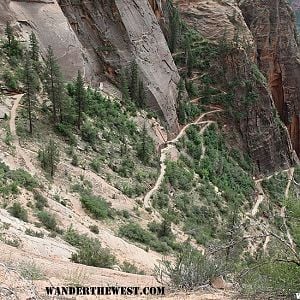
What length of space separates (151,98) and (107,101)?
743cm

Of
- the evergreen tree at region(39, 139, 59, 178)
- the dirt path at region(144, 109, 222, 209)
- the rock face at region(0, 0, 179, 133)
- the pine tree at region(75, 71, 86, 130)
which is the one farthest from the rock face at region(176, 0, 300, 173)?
the evergreen tree at region(39, 139, 59, 178)

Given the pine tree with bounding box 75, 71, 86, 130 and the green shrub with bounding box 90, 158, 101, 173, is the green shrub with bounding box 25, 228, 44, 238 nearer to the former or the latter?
the green shrub with bounding box 90, 158, 101, 173

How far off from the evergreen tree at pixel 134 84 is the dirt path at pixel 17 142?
13004 millimetres

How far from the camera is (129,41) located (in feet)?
142

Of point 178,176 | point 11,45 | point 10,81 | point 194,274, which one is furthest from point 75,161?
point 194,274

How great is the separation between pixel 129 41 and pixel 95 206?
23.9m

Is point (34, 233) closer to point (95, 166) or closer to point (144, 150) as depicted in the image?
point (95, 166)

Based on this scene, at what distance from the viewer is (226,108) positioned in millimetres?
54062

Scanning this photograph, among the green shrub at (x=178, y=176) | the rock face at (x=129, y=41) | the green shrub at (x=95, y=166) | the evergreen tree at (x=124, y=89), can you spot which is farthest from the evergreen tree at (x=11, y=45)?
the green shrub at (x=178, y=176)

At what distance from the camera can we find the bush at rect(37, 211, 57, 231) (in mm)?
17891

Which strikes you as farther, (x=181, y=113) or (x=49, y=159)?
(x=181, y=113)

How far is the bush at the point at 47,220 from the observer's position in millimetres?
17891

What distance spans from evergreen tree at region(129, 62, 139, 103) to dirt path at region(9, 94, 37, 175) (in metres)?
13.0

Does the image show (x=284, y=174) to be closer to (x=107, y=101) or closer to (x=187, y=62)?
(x=187, y=62)
